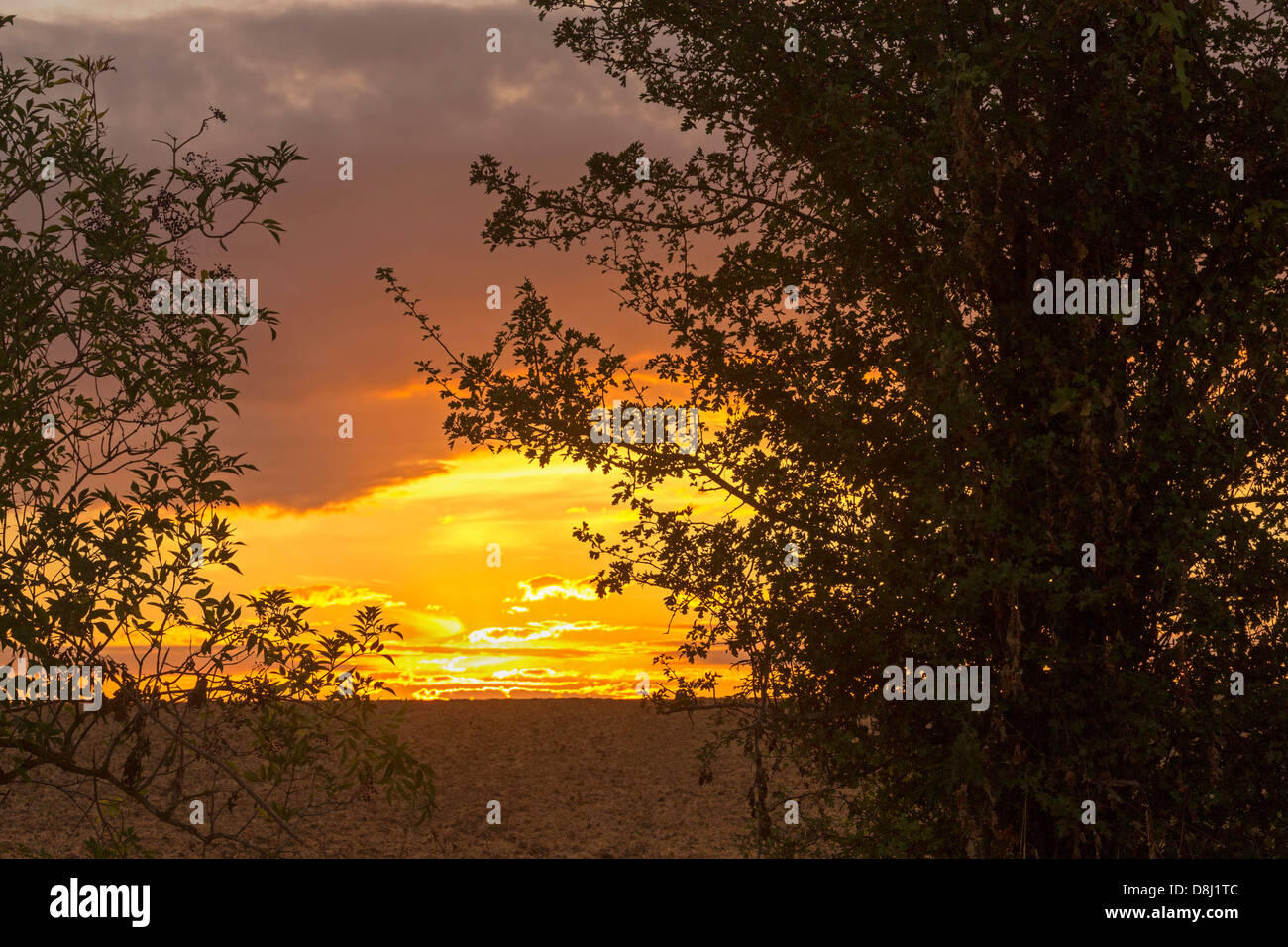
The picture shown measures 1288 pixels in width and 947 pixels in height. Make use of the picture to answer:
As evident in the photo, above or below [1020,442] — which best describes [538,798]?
below

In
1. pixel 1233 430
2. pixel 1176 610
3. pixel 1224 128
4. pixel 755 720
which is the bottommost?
pixel 755 720

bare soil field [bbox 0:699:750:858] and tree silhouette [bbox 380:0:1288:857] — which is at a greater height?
tree silhouette [bbox 380:0:1288:857]

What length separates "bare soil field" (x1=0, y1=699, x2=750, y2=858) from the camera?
16.7m

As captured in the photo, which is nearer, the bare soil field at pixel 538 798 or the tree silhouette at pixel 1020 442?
the tree silhouette at pixel 1020 442

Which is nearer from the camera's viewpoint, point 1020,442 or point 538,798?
point 1020,442

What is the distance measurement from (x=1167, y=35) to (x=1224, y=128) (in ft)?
3.78

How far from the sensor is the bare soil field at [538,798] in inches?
659

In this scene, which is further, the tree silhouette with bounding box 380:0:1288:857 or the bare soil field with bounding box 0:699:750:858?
the bare soil field with bounding box 0:699:750:858

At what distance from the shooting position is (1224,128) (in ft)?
29.8

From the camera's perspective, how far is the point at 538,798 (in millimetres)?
19406

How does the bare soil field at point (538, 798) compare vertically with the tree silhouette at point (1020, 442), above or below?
below
